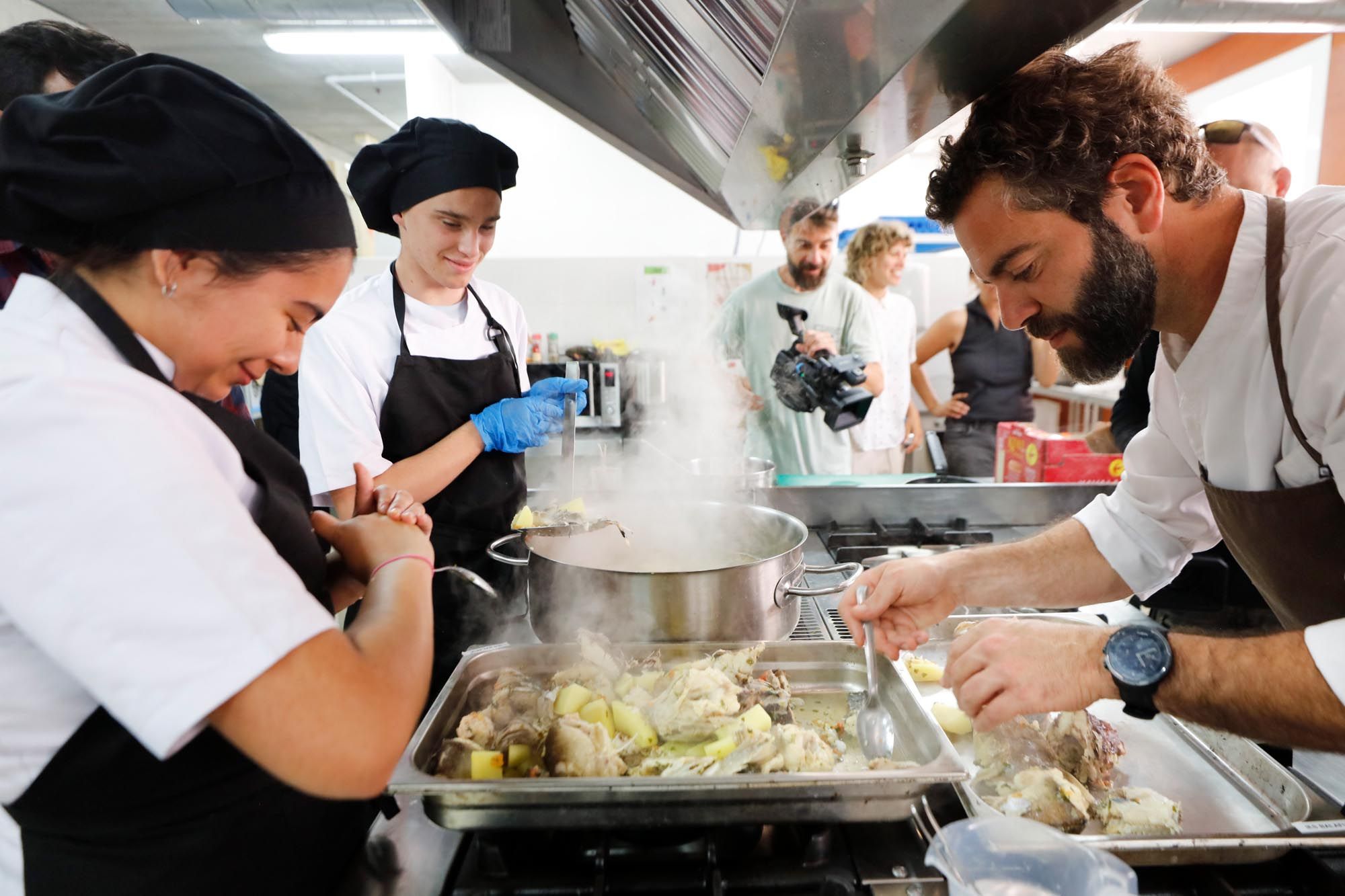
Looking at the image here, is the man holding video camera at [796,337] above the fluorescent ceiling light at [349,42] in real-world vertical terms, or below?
below

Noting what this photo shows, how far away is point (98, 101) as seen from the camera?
2.34 ft

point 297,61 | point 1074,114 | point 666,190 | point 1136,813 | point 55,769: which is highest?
point 297,61

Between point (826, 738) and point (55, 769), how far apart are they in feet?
3.23

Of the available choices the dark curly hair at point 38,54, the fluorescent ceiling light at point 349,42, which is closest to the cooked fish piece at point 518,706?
the dark curly hair at point 38,54

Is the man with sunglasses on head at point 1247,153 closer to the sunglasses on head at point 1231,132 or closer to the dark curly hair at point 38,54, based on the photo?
the sunglasses on head at point 1231,132

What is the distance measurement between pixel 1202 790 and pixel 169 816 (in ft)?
4.63

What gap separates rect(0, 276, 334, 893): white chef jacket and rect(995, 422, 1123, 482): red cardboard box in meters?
2.79

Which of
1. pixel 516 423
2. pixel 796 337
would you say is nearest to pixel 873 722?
pixel 516 423

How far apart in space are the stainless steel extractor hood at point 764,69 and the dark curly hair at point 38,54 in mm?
791

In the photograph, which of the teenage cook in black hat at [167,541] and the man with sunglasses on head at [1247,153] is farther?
the man with sunglasses on head at [1247,153]

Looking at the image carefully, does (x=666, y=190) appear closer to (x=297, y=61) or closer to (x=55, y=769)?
(x=297, y=61)

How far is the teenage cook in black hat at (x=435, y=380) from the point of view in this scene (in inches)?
70.5

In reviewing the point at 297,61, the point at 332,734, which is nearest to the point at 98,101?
the point at 332,734

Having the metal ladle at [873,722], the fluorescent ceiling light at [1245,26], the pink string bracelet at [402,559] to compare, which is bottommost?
the metal ladle at [873,722]
